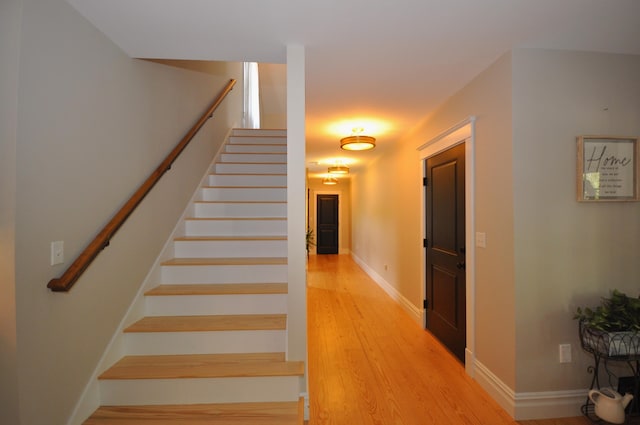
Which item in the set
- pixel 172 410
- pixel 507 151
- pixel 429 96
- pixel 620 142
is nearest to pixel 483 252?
pixel 507 151

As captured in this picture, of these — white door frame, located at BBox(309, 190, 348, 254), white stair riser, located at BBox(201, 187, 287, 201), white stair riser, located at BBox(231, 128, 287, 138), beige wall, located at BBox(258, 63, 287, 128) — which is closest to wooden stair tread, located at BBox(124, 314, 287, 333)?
white stair riser, located at BBox(201, 187, 287, 201)

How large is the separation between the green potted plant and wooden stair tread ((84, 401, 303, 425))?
175 cm

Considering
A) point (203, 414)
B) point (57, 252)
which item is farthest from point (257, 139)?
point (203, 414)

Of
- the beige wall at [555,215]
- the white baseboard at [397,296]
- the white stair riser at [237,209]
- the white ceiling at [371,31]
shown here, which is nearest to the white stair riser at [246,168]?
the white stair riser at [237,209]

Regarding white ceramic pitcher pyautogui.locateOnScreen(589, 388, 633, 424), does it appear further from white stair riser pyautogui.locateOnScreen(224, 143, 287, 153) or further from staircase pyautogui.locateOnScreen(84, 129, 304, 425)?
white stair riser pyautogui.locateOnScreen(224, 143, 287, 153)

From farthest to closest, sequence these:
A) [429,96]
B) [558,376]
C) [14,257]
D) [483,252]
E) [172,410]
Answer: [429,96] < [483,252] < [558,376] < [172,410] < [14,257]

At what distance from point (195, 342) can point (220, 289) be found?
1.29ft

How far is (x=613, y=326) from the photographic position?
1706 mm

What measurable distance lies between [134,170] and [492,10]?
2404 mm

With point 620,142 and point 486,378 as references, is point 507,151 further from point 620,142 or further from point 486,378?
point 486,378

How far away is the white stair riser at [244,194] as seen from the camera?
328 cm

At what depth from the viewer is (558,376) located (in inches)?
76.1

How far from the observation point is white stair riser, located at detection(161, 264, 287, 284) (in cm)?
234

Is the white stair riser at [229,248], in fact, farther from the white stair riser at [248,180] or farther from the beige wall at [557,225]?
the beige wall at [557,225]
